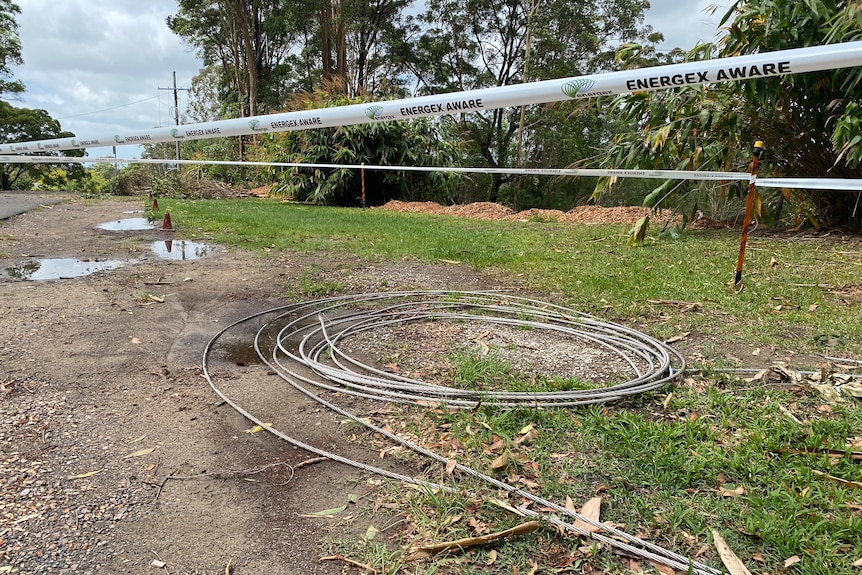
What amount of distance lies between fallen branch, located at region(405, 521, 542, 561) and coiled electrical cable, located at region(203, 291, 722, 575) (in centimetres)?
11

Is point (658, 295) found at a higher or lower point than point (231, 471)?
higher

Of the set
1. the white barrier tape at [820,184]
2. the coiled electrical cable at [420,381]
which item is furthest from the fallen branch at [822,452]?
the white barrier tape at [820,184]

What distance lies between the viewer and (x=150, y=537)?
5.58 feet

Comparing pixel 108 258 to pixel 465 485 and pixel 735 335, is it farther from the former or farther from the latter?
pixel 735 335

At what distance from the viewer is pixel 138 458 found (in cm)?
212

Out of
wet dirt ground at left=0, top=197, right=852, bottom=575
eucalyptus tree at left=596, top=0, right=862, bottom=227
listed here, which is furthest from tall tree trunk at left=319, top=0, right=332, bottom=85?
wet dirt ground at left=0, top=197, right=852, bottom=575

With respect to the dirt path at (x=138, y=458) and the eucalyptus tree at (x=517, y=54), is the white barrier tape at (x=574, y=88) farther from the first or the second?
the eucalyptus tree at (x=517, y=54)

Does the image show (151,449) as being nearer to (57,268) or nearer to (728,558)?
(728,558)

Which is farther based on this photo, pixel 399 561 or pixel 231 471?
pixel 231 471

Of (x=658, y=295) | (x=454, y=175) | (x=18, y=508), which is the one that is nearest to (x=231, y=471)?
(x=18, y=508)

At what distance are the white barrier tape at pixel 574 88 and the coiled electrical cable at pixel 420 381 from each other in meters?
1.49

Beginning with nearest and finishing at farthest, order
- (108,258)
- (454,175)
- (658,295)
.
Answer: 1. (658,295)
2. (108,258)
3. (454,175)

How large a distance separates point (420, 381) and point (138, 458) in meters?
1.34

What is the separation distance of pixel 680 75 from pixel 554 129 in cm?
2184
